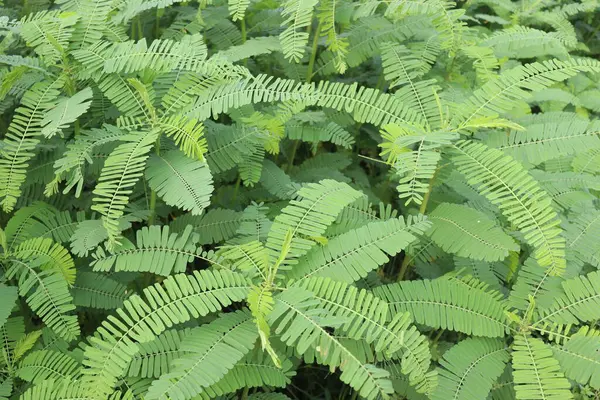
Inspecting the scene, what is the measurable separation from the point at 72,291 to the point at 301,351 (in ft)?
3.59

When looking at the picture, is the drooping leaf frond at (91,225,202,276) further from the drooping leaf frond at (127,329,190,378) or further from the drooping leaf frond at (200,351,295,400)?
the drooping leaf frond at (200,351,295,400)

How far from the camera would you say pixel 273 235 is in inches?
69.7

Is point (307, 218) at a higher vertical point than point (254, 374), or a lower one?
higher

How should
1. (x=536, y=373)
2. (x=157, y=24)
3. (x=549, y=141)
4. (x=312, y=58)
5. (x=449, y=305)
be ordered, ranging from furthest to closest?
(x=157, y=24) < (x=312, y=58) < (x=549, y=141) < (x=449, y=305) < (x=536, y=373)

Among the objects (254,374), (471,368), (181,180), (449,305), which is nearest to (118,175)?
(181,180)

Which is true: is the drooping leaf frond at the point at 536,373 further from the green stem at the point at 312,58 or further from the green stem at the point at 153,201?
the green stem at the point at 312,58

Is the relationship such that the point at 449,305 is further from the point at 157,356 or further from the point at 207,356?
the point at 157,356

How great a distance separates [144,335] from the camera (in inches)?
59.5

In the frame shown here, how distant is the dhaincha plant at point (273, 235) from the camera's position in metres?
1.58

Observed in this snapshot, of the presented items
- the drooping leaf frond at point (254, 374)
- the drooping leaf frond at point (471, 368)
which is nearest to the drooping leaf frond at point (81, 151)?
the drooping leaf frond at point (254, 374)

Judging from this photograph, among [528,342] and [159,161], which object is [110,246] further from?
[528,342]

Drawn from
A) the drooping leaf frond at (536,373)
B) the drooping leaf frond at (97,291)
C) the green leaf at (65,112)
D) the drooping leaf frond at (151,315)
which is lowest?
the drooping leaf frond at (97,291)

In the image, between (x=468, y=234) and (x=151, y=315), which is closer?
(x=151, y=315)

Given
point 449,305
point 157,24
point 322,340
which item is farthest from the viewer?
point 157,24
